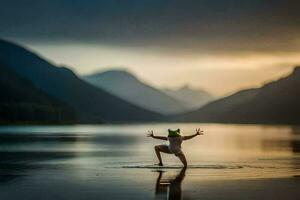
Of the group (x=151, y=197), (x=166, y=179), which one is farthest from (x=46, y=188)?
(x=166, y=179)

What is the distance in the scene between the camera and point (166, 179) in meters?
25.2

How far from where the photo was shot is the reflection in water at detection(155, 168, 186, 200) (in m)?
19.2

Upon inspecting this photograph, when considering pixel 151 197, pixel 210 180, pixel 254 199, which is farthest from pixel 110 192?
pixel 210 180

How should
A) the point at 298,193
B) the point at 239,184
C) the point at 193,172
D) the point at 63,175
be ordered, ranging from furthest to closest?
the point at 193,172 → the point at 63,175 → the point at 239,184 → the point at 298,193

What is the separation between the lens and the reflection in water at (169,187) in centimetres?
1922

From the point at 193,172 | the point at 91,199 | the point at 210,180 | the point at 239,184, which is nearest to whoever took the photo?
the point at 91,199

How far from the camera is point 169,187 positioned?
21875mm

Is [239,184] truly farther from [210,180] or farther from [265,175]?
[265,175]

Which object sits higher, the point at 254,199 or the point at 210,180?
the point at 210,180

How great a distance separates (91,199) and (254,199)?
431 cm

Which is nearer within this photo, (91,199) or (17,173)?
(91,199)

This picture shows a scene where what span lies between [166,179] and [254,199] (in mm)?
7229

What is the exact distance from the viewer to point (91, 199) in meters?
18.0

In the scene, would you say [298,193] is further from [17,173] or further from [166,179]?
[17,173]
